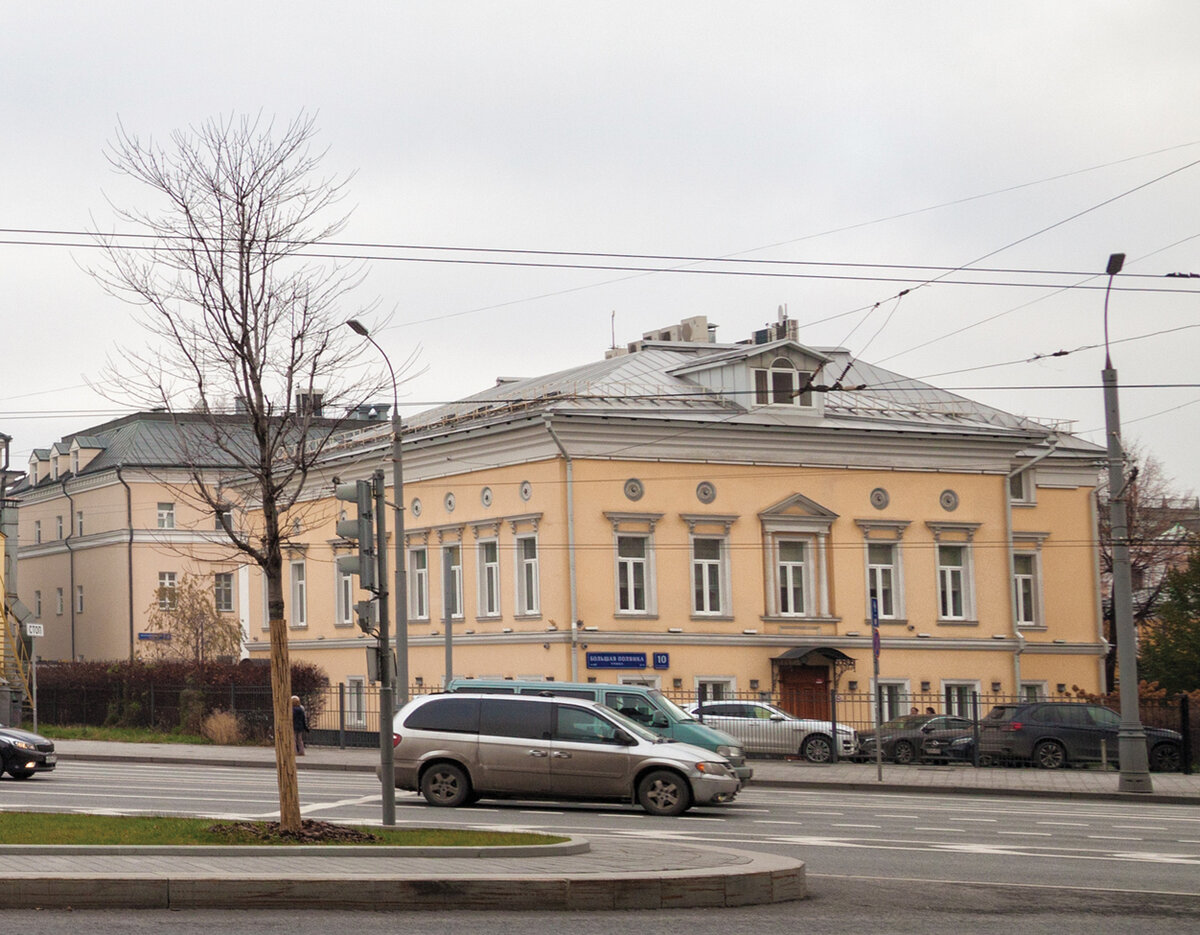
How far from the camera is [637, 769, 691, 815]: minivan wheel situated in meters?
23.0

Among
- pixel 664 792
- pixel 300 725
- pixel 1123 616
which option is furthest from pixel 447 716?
pixel 300 725

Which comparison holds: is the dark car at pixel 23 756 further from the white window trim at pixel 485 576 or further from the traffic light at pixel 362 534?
the white window trim at pixel 485 576

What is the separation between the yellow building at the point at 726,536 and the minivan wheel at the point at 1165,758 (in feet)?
26.8

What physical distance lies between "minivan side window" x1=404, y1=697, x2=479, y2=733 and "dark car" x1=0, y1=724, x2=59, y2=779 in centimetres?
754

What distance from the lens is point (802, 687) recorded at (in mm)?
47000

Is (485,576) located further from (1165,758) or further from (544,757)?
(544,757)

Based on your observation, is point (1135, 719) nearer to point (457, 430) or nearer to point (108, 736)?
point (457, 430)

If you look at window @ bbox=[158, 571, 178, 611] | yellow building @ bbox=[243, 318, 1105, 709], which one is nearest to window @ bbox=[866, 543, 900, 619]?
yellow building @ bbox=[243, 318, 1105, 709]

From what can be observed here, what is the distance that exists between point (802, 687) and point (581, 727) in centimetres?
2460

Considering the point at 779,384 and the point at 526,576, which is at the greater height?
the point at 779,384

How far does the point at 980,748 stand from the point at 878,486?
45.9 feet

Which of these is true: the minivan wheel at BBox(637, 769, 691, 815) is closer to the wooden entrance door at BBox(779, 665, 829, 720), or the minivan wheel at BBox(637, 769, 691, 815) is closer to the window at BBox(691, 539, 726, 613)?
the window at BBox(691, 539, 726, 613)

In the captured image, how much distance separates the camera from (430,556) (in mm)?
49344

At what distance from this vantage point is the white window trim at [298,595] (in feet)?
183
